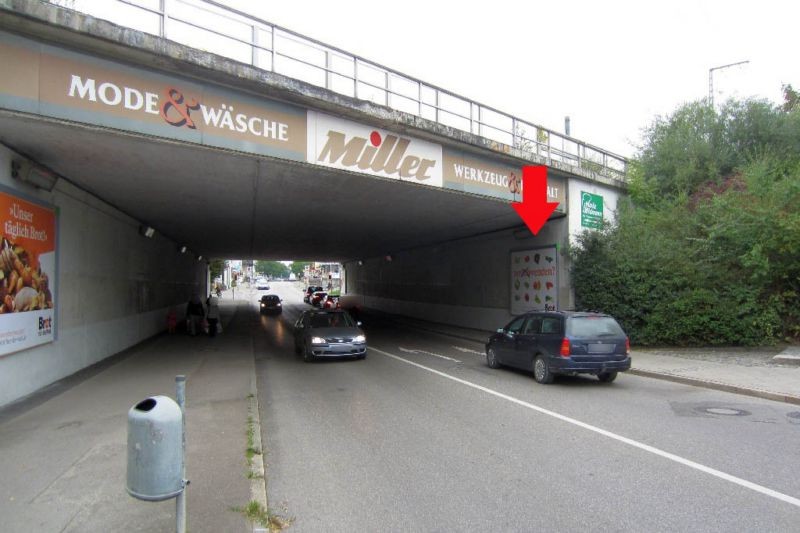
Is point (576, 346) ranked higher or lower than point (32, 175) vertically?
lower

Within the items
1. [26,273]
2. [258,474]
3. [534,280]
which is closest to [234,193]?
[26,273]

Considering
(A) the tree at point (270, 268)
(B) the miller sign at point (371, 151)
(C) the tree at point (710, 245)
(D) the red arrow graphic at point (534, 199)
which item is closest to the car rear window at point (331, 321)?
(B) the miller sign at point (371, 151)

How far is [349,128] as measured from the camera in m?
11.2

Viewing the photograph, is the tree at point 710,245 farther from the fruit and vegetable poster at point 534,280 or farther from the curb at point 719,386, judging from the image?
the curb at point 719,386

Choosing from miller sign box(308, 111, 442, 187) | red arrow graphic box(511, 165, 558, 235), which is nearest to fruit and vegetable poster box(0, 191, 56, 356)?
miller sign box(308, 111, 442, 187)

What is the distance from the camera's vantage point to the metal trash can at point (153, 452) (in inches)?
132

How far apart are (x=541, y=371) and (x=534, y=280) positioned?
8.85 metres

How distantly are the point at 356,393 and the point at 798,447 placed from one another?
6.62 metres

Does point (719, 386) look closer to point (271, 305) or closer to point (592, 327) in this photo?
point (592, 327)

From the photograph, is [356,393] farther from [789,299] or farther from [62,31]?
[789,299]

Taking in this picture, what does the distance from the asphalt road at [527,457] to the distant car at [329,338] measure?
2830 millimetres

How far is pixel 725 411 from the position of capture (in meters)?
8.00

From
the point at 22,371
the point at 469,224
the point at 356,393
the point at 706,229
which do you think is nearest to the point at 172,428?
the point at 356,393

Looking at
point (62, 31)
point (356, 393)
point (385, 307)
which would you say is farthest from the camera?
point (385, 307)
